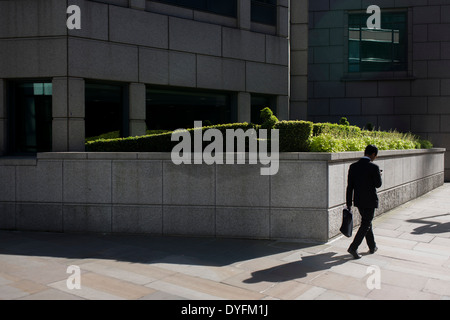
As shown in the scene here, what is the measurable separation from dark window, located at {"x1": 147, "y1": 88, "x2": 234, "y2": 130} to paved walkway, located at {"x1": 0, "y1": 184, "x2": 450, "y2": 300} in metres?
4.67

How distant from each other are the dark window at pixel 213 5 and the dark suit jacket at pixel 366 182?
8.03 metres

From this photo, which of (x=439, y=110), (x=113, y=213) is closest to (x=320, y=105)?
(x=439, y=110)

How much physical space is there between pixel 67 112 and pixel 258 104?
6731 millimetres

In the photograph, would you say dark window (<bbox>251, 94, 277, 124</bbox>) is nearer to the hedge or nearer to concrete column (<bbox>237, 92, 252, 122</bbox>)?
concrete column (<bbox>237, 92, 252, 122</bbox>)

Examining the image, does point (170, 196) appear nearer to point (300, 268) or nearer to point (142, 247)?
point (142, 247)

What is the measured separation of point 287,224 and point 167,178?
8.94 feet

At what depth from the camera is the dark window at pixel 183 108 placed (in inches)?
535

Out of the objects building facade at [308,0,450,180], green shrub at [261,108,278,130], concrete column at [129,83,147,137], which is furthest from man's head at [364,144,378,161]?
building facade at [308,0,450,180]

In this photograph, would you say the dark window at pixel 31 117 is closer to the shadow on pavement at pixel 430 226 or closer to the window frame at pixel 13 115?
the window frame at pixel 13 115

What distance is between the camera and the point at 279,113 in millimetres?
16344

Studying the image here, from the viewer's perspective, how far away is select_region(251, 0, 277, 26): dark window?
613 inches
